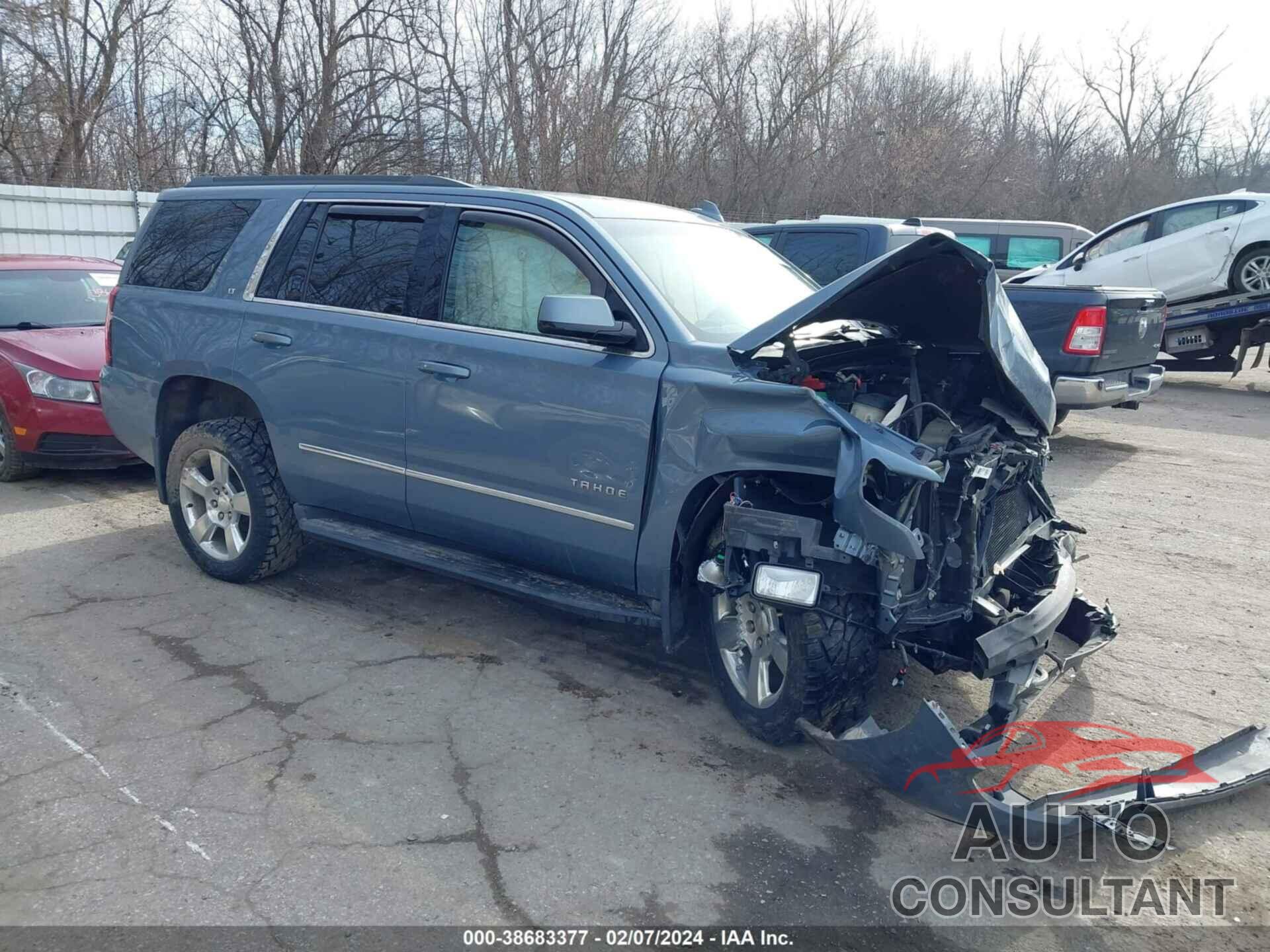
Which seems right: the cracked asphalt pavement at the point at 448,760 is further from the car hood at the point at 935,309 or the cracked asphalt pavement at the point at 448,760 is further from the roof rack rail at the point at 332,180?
the roof rack rail at the point at 332,180

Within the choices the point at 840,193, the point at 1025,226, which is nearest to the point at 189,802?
the point at 1025,226

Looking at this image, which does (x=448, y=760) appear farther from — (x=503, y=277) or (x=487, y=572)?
(x=503, y=277)

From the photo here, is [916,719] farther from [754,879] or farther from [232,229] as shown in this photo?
[232,229]

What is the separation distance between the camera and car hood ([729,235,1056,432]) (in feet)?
11.5

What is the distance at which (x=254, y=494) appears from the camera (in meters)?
5.18

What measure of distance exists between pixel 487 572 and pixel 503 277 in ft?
4.26

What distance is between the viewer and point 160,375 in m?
5.49

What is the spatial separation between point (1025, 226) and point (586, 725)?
54.1ft

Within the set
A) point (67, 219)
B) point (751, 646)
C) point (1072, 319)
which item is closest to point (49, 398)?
point (751, 646)

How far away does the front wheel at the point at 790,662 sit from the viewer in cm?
357

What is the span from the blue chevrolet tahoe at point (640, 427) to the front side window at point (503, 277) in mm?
13

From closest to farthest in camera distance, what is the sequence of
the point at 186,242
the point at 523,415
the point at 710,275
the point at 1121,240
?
the point at 523,415
the point at 710,275
the point at 186,242
the point at 1121,240

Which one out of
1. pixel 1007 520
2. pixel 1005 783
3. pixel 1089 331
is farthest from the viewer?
pixel 1089 331

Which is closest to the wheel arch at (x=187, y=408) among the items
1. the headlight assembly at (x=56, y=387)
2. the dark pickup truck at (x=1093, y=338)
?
the headlight assembly at (x=56, y=387)
